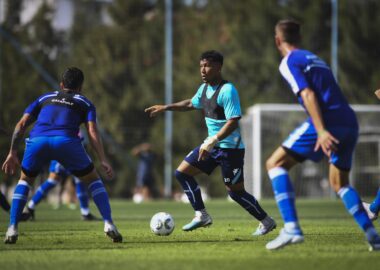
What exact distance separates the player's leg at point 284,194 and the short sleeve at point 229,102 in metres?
1.84

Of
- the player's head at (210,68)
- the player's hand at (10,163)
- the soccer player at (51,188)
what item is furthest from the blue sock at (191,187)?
the soccer player at (51,188)

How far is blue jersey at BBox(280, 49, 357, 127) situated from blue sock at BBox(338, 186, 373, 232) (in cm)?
61

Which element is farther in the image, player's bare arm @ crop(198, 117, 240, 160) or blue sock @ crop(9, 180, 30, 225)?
player's bare arm @ crop(198, 117, 240, 160)

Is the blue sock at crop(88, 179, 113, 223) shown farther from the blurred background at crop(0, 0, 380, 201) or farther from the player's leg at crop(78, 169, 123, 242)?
the blurred background at crop(0, 0, 380, 201)

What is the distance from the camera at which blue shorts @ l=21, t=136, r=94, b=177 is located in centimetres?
817

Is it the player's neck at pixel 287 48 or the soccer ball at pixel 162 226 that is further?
the soccer ball at pixel 162 226

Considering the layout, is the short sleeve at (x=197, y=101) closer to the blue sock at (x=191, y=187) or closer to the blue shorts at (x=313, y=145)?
the blue sock at (x=191, y=187)

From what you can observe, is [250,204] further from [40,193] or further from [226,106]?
[40,193]

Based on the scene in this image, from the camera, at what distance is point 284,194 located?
7082mm

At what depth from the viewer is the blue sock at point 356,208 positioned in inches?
278

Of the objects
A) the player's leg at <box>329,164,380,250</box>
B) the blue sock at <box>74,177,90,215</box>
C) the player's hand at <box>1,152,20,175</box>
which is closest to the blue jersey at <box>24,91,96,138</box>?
the player's hand at <box>1,152,20,175</box>

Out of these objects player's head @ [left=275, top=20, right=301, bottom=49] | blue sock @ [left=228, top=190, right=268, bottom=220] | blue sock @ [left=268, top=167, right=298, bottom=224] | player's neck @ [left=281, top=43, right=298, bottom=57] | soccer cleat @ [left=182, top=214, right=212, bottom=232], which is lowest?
soccer cleat @ [left=182, top=214, right=212, bottom=232]

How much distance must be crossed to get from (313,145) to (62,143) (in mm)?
2629

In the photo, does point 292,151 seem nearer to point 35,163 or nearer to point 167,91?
point 35,163
